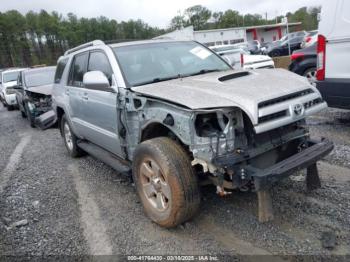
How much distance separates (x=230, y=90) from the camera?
2979mm

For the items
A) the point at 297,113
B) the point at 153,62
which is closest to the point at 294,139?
the point at 297,113

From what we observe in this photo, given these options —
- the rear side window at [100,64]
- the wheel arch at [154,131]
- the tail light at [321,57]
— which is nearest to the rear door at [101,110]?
the rear side window at [100,64]

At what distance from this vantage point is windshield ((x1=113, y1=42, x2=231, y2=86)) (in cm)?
Result: 393

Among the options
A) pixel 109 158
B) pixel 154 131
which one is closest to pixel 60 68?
pixel 109 158

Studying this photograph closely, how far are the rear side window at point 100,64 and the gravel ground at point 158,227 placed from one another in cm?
155

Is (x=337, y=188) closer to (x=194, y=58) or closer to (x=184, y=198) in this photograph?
(x=184, y=198)

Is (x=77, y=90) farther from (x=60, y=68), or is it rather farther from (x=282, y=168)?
(x=282, y=168)

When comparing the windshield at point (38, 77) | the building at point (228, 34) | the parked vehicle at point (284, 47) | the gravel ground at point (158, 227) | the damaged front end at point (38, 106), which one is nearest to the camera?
the gravel ground at point (158, 227)

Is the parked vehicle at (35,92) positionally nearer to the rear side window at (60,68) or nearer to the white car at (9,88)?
→ the white car at (9,88)

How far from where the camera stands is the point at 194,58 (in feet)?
14.4

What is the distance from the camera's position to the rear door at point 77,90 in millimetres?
4988

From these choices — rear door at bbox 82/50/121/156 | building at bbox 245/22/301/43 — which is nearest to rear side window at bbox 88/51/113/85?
rear door at bbox 82/50/121/156

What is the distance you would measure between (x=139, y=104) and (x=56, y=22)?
61.7m

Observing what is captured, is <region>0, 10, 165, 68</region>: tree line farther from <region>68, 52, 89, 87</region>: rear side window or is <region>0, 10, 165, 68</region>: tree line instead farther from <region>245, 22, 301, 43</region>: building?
<region>68, 52, 89, 87</region>: rear side window
